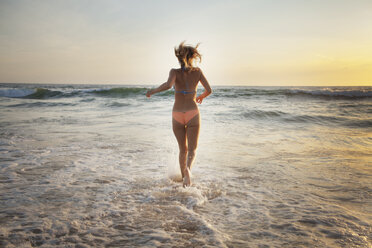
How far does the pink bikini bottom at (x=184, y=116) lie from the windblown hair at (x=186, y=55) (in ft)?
2.14

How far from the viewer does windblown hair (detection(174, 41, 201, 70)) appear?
3.21m

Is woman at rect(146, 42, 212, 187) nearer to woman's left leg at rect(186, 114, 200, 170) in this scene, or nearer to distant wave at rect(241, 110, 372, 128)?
woman's left leg at rect(186, 114, 200, 170)

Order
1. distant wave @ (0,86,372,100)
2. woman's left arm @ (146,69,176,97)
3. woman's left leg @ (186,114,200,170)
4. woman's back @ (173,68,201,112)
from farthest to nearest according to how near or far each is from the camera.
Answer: distant wave @ (0,86,372,100), woman's left leg @ (186,114,200,170), woman's back @ (173,68,201,112), woman's left arm @ (146,69,176,97)

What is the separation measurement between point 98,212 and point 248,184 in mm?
2215

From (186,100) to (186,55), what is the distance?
65cm

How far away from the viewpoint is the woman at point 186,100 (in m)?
3.24

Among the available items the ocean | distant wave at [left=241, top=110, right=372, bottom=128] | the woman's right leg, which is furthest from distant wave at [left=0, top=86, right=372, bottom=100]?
the woman's right leg

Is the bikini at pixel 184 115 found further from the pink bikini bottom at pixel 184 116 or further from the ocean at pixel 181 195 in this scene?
the ocean at pixel 181 195

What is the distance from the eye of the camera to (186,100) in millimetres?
3420

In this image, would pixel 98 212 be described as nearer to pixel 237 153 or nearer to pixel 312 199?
pixel 312 199

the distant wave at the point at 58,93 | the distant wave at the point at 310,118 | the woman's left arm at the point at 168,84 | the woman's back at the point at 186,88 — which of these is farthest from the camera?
the distant wave at the point at 58,93

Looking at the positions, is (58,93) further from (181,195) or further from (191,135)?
(181,195)

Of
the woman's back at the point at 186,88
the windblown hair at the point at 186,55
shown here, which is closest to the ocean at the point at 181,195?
the woman's back at the point at 186,88

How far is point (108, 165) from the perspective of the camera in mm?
4379
